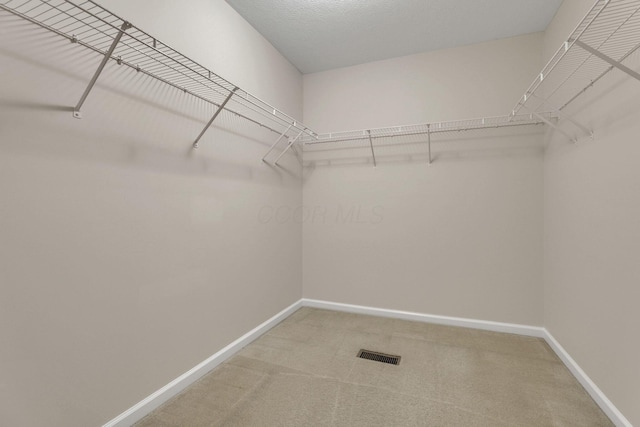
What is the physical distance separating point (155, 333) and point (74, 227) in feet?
2.42

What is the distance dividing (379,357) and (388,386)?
1.17 feet

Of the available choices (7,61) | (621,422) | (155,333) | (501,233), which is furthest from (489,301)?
(7,61)

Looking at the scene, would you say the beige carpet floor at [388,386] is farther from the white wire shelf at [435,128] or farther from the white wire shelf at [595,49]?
the white wire shelf at [435,128]

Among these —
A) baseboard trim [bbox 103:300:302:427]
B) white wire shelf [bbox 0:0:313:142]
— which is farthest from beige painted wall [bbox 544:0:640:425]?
baseboard trim [bbox 103:300:302:427]

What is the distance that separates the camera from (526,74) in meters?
2.52

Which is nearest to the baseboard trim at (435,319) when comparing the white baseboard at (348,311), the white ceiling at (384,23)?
the white baseboard at (348,311)

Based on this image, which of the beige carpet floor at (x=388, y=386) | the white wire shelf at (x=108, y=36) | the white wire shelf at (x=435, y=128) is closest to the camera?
the white wire shelf at (x=108, y=36)

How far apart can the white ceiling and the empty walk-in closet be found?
24 mm

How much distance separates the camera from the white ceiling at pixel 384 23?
2146 millimetres

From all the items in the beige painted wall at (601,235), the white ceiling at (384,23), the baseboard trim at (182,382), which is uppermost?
the white ceiling at (384,23)

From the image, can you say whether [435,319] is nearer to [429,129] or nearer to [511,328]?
[511,328]

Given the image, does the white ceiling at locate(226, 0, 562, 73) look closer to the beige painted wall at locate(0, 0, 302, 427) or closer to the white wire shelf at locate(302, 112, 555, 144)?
the beige painted wall at locate(0, 0, 302, 427)

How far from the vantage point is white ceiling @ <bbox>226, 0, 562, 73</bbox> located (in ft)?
7.04

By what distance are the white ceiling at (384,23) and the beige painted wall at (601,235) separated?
0.37 m
